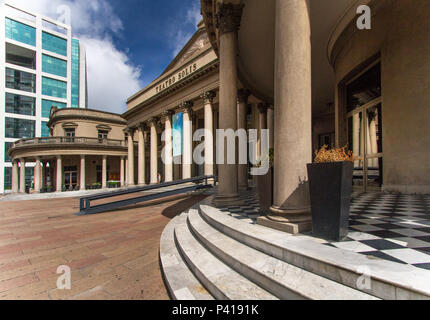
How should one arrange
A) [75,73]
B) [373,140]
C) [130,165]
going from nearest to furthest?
[373,140]
[130,165]
[75,73]

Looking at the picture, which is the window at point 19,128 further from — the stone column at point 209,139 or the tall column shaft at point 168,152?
the stone column at point 209,139

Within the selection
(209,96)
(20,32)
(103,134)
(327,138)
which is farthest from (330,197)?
(20,32)

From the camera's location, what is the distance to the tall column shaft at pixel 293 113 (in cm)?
329

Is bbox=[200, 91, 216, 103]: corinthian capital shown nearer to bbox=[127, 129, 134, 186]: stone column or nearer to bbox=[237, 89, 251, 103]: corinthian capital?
bbox=[237, 89, 251, 103]: corinthian capital

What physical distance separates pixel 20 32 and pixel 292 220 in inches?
2837

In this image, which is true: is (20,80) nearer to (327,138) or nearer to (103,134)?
(103,134)

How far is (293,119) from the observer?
330 cm

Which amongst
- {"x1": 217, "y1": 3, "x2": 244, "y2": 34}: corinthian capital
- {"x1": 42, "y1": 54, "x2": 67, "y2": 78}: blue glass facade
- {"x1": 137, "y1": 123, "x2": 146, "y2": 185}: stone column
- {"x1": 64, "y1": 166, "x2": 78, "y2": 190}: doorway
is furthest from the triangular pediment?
{"x1": 42, "y1": 54, "x2": 67, "y2": 78}: blue glass facade

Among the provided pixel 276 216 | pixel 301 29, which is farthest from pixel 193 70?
pixel 276 216

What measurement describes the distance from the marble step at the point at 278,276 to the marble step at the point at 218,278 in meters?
0.09

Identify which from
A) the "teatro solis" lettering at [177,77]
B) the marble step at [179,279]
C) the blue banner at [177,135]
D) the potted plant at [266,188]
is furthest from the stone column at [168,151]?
the marble step at [179,279]

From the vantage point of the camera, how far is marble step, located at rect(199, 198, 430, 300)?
5.22 ft
